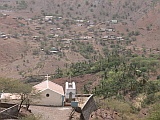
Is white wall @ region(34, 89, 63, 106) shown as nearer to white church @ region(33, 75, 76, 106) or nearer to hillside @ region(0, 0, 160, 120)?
white church @ region(33, 75, 76, 106)

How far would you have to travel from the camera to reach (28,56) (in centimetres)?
8069

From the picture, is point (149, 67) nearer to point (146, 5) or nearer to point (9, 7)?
point (146, 5)

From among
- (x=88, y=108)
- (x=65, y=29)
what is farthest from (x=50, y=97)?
(x=65, y=29)

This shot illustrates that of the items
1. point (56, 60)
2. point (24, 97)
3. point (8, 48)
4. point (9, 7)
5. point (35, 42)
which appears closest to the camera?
point (24, 97)

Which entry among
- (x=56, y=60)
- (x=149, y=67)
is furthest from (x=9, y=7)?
(x=149, y=67)

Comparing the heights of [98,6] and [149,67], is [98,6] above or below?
above

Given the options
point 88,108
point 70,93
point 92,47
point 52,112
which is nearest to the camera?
point 52,112

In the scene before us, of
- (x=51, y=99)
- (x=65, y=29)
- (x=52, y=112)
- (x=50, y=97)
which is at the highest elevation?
(x=65, y=29)

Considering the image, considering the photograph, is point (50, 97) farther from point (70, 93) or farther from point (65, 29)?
point (65, 29)

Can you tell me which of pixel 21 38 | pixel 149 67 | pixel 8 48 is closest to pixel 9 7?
pixel 21 38

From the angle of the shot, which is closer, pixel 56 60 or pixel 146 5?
pixel 56 60

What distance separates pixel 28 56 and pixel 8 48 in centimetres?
536

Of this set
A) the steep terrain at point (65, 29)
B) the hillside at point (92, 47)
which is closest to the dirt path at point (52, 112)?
the hillside at point (92, 47)

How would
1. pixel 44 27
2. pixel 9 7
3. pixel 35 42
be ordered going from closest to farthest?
1. pixel 35 42
2. pixel 44 27
3. pixel 9 7
